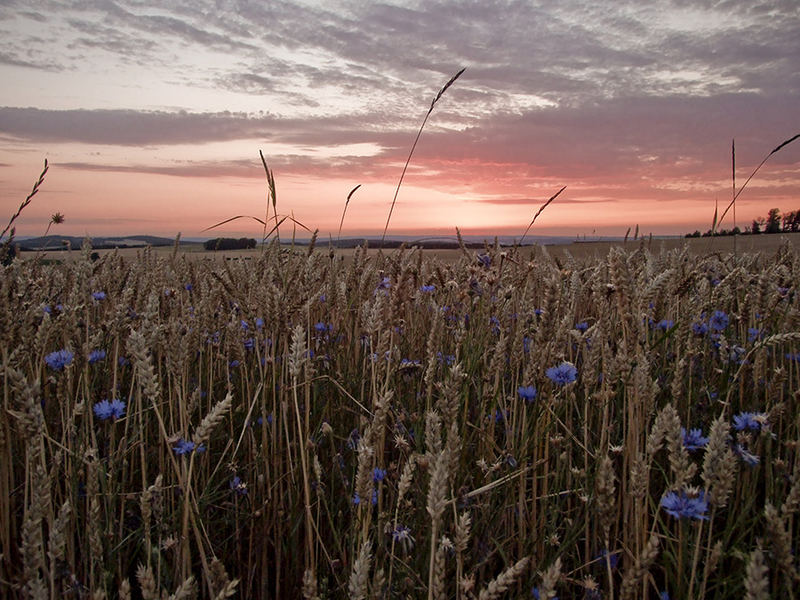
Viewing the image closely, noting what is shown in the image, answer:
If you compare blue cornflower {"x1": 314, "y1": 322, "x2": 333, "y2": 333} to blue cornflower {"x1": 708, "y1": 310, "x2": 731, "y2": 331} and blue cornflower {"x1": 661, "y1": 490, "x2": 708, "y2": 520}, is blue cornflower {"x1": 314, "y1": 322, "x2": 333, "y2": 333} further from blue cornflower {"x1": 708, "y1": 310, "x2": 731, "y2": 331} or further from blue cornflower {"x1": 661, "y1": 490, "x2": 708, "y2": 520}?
blue cornflower {"x1": 708, "y1": 310, "x2": 731, "y2": 331}

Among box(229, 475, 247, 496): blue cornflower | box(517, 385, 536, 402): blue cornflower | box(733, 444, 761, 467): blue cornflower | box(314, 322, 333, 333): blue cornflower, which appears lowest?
box(229, 475, 247, 496): blue cornflower

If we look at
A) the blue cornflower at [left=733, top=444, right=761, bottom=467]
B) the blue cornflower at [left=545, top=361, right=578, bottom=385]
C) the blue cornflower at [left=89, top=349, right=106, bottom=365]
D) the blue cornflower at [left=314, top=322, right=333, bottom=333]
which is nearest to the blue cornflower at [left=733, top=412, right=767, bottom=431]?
the blue cornflower at [left=733, top=444, right=761, bottom=467]

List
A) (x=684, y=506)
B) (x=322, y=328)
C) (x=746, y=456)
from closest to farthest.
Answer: (x=684, y=506), (x=746, y=456), (x=322, y=328)

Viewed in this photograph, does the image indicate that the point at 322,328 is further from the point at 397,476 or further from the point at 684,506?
the point at 684,506

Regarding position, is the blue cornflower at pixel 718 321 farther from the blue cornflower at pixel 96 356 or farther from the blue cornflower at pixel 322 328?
the blue cornflower at pixel 96 356

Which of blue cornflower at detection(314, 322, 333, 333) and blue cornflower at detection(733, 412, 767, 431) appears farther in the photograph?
blue cornflower at detection(314, 322, 333, 333)

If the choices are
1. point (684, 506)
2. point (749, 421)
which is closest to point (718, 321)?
point (749, 421)

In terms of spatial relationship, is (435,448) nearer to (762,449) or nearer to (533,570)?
(533,570)

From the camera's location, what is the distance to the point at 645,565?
43.5 inches

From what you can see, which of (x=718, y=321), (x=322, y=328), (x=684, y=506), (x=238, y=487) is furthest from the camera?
(x=718, y=321)

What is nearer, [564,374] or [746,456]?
[746,456]

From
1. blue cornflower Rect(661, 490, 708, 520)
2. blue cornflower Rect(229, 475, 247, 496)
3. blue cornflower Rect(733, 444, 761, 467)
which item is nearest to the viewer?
blue cornflower Rect(661, 490, 708, 520)

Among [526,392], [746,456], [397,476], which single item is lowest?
[397,476]

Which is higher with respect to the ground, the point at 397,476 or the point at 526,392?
the point at 526,392
